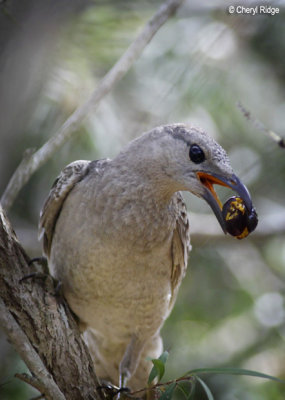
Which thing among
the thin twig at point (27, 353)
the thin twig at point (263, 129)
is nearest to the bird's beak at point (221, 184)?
the thin twig at point (263, 129)

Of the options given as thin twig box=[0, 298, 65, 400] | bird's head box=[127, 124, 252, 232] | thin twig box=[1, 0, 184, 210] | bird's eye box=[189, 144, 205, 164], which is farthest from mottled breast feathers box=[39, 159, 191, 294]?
thin twig box=[0, 298, 65, 400]

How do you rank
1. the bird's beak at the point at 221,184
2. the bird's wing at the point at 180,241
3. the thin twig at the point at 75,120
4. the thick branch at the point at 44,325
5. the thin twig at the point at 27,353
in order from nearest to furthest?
1. the thin twig at the point at 27,353
2. the thick branch at the point at 44,325
3. the bird's beak at the point at 221,184
4. the thin twig at the point at 75,120
5. the bird's wing at the point at 180,241

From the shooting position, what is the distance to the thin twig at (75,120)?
3631 mm

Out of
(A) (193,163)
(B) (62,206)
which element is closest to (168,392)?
(A) (193,163)

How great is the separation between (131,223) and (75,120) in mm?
724

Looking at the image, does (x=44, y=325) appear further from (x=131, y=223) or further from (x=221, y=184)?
(x=221, y=184)

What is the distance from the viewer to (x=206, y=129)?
5883mm

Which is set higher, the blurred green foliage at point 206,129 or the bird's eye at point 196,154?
the bird's eye at point 196,154

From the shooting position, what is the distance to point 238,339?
219 inches

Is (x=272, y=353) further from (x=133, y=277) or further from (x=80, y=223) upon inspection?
(x=80, y=223)

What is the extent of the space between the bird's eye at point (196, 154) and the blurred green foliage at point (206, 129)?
5.44 ft

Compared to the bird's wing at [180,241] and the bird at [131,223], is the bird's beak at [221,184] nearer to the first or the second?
the bird at [131,223]

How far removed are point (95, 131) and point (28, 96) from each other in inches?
62.8

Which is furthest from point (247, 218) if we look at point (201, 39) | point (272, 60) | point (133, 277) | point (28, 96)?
point (272, 60)
